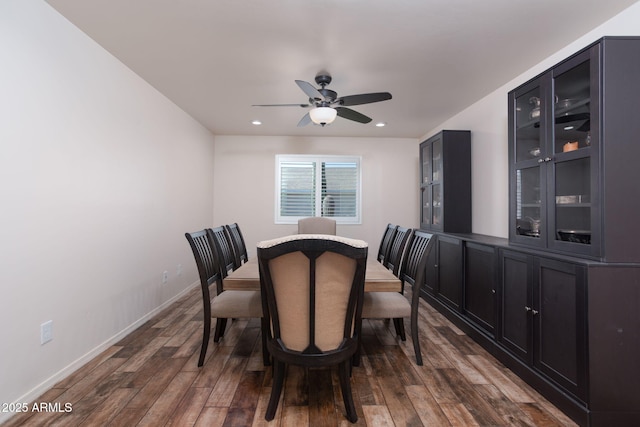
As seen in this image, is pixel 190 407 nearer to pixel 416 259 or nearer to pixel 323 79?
pixel 416 259

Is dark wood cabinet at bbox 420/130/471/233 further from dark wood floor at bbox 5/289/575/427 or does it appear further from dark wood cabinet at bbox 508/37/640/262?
dark wood floor at bbox 5/289/575/427

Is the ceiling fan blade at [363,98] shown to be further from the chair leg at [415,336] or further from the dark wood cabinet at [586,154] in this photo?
the chair leg at [415,336]

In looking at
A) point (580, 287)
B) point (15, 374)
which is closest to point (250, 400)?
point (15, 374)

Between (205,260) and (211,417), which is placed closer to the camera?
(211,417)

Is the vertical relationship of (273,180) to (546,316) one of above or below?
above

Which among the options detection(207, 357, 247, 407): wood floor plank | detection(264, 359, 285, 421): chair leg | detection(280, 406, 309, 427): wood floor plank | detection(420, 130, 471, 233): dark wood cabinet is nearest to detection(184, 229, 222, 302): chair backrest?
detection(207, 357, 247, 407): wood floor plank

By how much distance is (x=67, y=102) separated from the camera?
1998 millimetres

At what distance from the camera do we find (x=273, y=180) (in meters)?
5.08

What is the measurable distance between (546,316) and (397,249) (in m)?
1.19

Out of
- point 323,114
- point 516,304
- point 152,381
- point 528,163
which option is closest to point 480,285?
point 516,304

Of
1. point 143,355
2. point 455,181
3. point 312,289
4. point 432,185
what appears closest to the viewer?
point 312,289

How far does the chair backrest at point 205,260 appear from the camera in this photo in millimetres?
2021

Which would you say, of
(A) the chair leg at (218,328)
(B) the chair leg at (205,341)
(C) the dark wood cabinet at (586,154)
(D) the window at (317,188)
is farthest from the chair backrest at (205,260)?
(D) the window at (317,188)

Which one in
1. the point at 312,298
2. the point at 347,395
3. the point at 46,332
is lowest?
the point at 347,395
